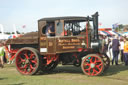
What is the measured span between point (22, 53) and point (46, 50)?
1.14 metres

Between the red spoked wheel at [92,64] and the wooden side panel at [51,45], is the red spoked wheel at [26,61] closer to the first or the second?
the wooden side panel at [51,45]

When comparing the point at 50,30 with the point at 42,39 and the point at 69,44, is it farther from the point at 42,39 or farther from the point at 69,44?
the point at 69,44

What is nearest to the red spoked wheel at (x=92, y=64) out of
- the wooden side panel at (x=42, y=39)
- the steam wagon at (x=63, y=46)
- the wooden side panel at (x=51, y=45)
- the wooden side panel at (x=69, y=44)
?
the steam wagon at (x=63, y=46)

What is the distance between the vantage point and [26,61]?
7.96m

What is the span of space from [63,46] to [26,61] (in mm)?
1750

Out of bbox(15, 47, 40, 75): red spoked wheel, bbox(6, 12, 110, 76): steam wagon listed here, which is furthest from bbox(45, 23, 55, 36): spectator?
bbox(15, 47, 40, 75): red spoked wheel

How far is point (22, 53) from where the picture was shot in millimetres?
8070

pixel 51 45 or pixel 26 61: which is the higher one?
pixel 51 45

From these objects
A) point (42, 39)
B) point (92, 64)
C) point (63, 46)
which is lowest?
point (92, 64)

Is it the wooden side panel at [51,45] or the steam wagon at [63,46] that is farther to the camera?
the wooden side panel at [51,45]

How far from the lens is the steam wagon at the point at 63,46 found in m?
7.19

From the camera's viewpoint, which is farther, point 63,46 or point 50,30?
point 50,30

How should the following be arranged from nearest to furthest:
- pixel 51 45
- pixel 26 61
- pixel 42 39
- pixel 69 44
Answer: pixel 69 44 → pixel 51 45 → pixel 42 39 → pixel 26 61

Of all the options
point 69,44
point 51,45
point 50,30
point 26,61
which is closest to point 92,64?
point 69,44
